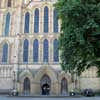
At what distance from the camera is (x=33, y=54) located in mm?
39688

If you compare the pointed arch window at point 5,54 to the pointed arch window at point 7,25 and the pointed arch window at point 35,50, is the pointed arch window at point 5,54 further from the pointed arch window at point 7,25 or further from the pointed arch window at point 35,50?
the pointed arch window at point 35,50

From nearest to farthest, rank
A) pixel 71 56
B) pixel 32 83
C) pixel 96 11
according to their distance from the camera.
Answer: pixel 96 11, pixel 71 56, pixel 32 83

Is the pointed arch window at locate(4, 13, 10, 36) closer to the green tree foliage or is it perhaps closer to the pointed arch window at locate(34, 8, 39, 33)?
the pointed arch window at locate(34, 8, 39, 33)

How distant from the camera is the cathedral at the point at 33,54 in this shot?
38.2 m

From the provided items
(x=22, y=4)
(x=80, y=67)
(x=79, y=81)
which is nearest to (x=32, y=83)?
(x=79, y=81)

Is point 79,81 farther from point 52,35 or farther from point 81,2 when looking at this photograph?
point 81,2

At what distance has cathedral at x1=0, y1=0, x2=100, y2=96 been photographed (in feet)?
125

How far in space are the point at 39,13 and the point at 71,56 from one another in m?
26.7

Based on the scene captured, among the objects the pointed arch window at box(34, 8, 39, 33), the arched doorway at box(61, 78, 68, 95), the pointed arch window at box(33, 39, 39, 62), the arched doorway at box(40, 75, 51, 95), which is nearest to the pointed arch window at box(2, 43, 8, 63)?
the pointed arch window at box(33, 39, 39, 62)

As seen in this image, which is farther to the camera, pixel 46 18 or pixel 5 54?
pixel 46 18

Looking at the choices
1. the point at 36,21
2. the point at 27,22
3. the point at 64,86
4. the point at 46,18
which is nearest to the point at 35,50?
the point at 36,21

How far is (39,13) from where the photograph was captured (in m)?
41.8

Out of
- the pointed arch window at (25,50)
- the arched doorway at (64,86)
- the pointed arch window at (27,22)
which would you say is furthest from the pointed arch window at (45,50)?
the arched doorway at (64,86)

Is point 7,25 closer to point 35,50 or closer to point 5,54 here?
point 5,54
